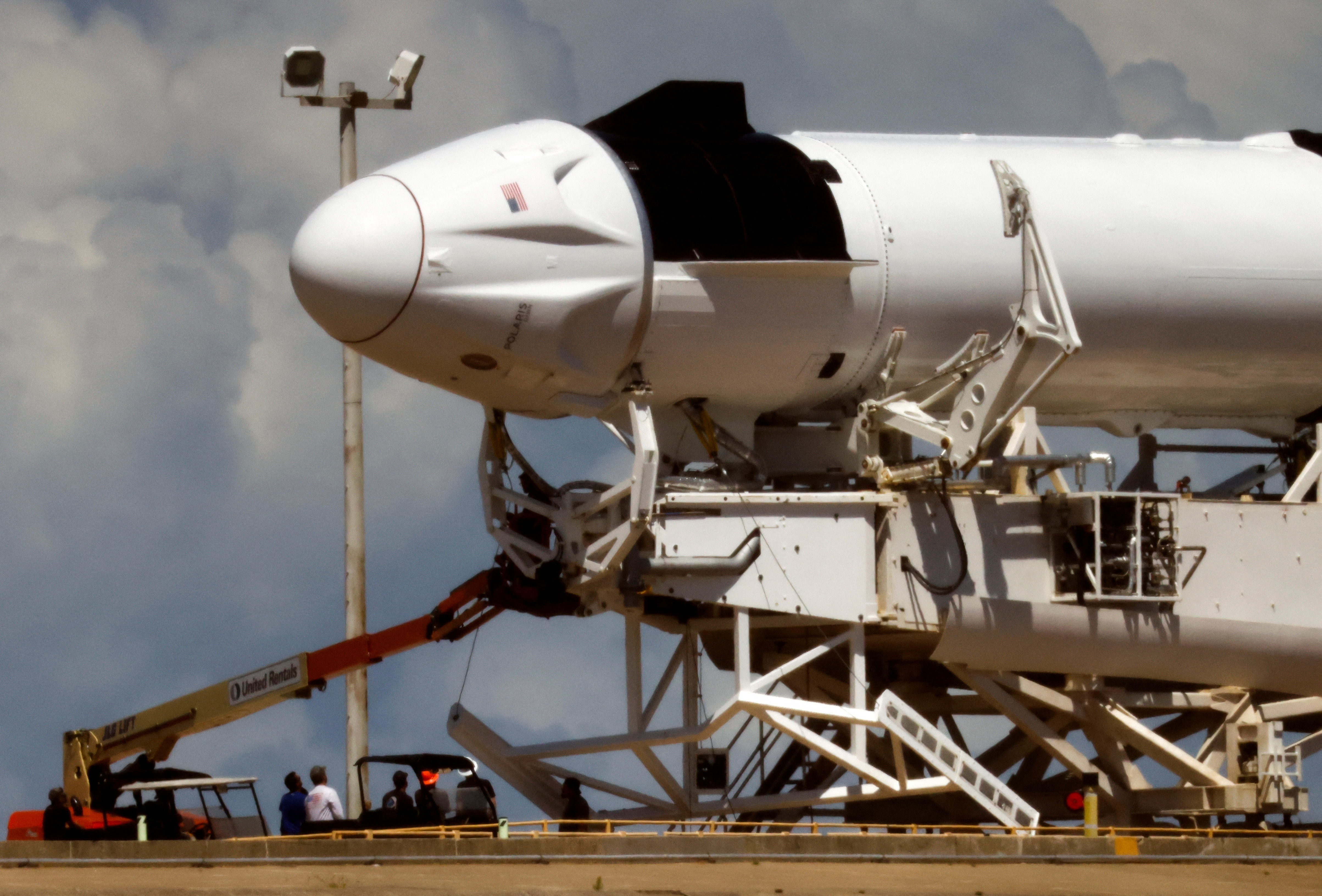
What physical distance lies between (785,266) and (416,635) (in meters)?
6.63

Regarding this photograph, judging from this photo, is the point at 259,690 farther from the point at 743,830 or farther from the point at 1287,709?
the point at 1287,709

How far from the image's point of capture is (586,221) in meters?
23.9

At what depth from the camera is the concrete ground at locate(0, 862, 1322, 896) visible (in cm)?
1802

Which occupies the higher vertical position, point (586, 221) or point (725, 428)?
point (586, 221)

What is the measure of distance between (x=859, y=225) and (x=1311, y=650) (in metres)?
7.27

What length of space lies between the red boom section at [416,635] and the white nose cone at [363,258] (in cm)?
439

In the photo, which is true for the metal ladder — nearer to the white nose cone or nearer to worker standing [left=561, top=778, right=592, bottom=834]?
worker standing [left=561, top=778, right=592, bottom=834]

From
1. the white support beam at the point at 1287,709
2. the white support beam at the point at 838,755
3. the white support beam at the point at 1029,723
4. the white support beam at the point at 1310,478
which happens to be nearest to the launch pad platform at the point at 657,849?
the white support beam at the point at 838,755

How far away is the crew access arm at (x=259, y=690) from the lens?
27016mm

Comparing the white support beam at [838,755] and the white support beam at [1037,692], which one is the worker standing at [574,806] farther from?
the white support beam at [1037,692]

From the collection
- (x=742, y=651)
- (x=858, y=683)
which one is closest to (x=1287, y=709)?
(x=858, y=683)

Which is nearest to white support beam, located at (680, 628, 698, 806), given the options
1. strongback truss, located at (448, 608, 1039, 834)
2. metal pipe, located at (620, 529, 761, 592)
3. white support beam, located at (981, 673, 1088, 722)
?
strongback truss, located at (448, 608, 1039, 834)

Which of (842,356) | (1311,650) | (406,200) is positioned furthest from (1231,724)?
(406,200)

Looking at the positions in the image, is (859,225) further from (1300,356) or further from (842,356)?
(1300,356)
